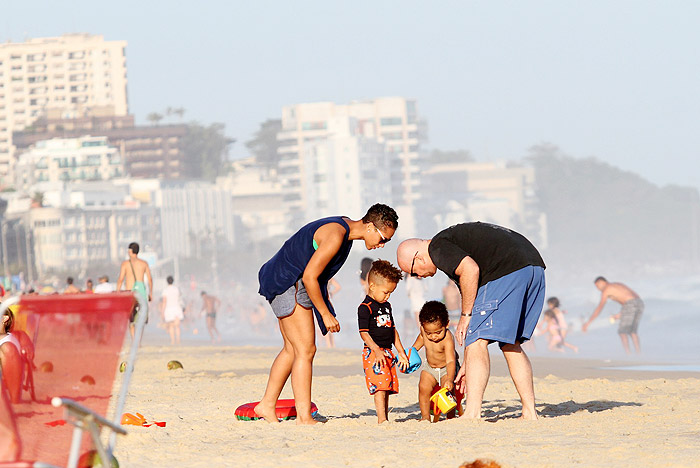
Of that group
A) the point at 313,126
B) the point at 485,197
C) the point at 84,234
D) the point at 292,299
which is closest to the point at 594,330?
the point at 292,299

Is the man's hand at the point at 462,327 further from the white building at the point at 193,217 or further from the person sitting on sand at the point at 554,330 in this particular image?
the white building at the point at 193,217

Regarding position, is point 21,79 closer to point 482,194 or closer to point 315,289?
point 482,194

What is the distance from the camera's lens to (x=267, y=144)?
A: 597 ft

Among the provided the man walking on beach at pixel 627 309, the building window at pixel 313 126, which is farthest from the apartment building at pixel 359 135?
the man walking on beach at pixel 627 309

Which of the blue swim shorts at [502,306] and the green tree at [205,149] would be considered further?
the green tree at [205,149]

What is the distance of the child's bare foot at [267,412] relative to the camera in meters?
6.37

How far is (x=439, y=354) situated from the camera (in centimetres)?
648

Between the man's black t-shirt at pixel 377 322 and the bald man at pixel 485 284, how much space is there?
0.39 m

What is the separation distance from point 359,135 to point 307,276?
521ft

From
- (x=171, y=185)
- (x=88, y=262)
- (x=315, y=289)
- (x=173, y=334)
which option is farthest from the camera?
(x=171, y=185)

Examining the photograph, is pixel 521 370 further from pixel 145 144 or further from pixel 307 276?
pixel 145 144

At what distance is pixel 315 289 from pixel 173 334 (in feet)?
49.6

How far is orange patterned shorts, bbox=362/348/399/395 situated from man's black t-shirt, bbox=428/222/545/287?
61 cm

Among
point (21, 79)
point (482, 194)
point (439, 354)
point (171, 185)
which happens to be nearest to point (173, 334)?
point (439, 354)
